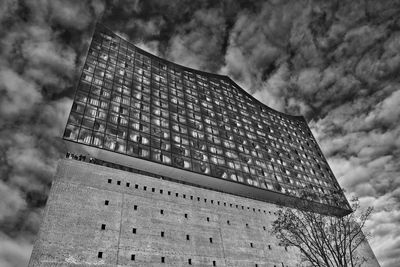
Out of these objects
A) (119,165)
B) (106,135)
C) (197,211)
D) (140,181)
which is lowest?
(197,211)

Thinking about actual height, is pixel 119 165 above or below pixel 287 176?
below

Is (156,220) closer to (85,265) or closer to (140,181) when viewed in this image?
(140,181)

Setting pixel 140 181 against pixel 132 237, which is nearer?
pixel 132 237

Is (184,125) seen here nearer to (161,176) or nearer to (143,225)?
(161,176)

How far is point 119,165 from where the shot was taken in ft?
89.1

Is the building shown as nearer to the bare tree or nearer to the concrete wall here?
the concrete wall

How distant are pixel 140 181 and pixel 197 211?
21.1 ft

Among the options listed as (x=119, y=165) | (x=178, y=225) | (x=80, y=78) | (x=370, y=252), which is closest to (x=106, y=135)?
(x=119, y=165)

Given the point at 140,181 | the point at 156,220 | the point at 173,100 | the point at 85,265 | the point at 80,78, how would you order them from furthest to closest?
the point at 173,100
the point at 80,78
the point at 140,181
the point at 156,220
the point at 85,265

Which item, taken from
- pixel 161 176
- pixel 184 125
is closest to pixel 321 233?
pixel 161 176

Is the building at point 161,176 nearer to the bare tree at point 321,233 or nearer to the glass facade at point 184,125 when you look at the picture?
the glass facade at point 184,125

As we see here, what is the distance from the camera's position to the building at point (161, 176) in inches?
826

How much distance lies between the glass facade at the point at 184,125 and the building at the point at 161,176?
160 mm

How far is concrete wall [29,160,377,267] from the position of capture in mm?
19406
